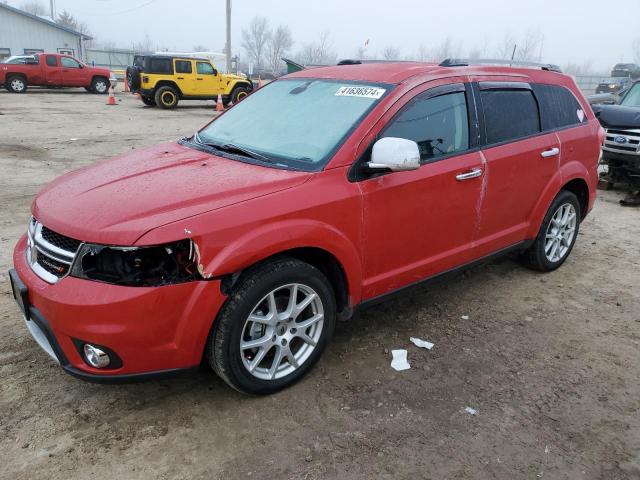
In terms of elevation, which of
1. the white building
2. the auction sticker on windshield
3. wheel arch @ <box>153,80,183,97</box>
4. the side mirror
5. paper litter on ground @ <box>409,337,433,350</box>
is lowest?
paper litter on ground @ <box>409,337,433,350</box>

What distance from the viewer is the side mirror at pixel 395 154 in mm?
2865

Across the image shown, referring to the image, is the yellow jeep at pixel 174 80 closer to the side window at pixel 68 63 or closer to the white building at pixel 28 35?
the side window at pixel 68 63

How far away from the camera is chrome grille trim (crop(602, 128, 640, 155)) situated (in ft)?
25.7

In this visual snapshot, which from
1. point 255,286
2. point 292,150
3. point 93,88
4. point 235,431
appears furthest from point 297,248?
point 93,88

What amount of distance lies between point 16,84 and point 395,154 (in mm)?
25657

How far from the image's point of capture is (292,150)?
3158mm

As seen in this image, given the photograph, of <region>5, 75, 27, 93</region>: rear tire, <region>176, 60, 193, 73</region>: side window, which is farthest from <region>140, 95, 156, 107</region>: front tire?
<region>5, 75, 27, 93</region>: rear tire

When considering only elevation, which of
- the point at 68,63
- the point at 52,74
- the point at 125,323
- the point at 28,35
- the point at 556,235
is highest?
the point at 28,35

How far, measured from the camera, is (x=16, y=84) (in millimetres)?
23328

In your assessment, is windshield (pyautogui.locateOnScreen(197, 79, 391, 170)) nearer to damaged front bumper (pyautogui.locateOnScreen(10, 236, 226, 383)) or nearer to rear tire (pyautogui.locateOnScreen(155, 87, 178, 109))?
damaged front bumper (pyautogui.locateOnScreen(10, 236, 226, 383))

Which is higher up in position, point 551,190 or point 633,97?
point 633,97

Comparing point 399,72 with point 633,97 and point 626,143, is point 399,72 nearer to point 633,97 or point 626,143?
point 626,143

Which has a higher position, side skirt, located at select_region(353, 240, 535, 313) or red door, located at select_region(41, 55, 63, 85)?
red door, located at select_region(41, 55, 63, 85)

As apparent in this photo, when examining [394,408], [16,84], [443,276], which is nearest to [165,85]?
[16,84]
